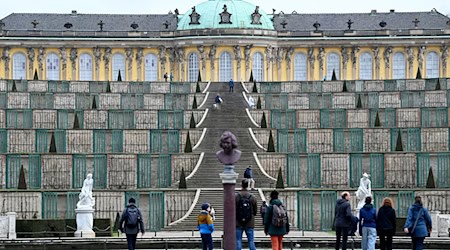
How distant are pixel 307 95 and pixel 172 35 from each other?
3256 centimetres

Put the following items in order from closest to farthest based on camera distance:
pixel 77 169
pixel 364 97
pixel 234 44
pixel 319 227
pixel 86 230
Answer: pixel 86 230, pixel 319 227, pixel 77 169, pixel 364 97, pixel 234 44

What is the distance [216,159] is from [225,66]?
42903mm

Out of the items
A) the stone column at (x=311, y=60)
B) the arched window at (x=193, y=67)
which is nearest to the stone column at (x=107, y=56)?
the arched window at (x=193, y=67)

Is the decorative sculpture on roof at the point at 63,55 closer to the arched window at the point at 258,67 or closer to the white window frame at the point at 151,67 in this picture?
Answer: the white window frame at the point at 151,67

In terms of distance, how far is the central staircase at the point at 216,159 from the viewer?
42.0 meters

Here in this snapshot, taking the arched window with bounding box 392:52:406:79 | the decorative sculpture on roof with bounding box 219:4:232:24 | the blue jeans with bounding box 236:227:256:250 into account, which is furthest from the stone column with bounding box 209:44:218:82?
the blue jeans with bounding box 236:227:256:250

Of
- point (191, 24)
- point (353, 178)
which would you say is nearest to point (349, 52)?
point (191, 24)

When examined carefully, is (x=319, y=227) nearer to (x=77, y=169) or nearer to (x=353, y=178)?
(x=353, y=178)

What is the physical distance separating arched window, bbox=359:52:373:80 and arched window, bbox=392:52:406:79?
135 centimetres

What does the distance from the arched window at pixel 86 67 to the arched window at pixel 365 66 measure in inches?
614

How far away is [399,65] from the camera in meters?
94.2

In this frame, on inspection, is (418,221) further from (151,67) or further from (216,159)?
(151,67)

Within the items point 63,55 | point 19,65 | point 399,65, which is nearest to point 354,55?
point 399,65

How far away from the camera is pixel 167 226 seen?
136 feet
